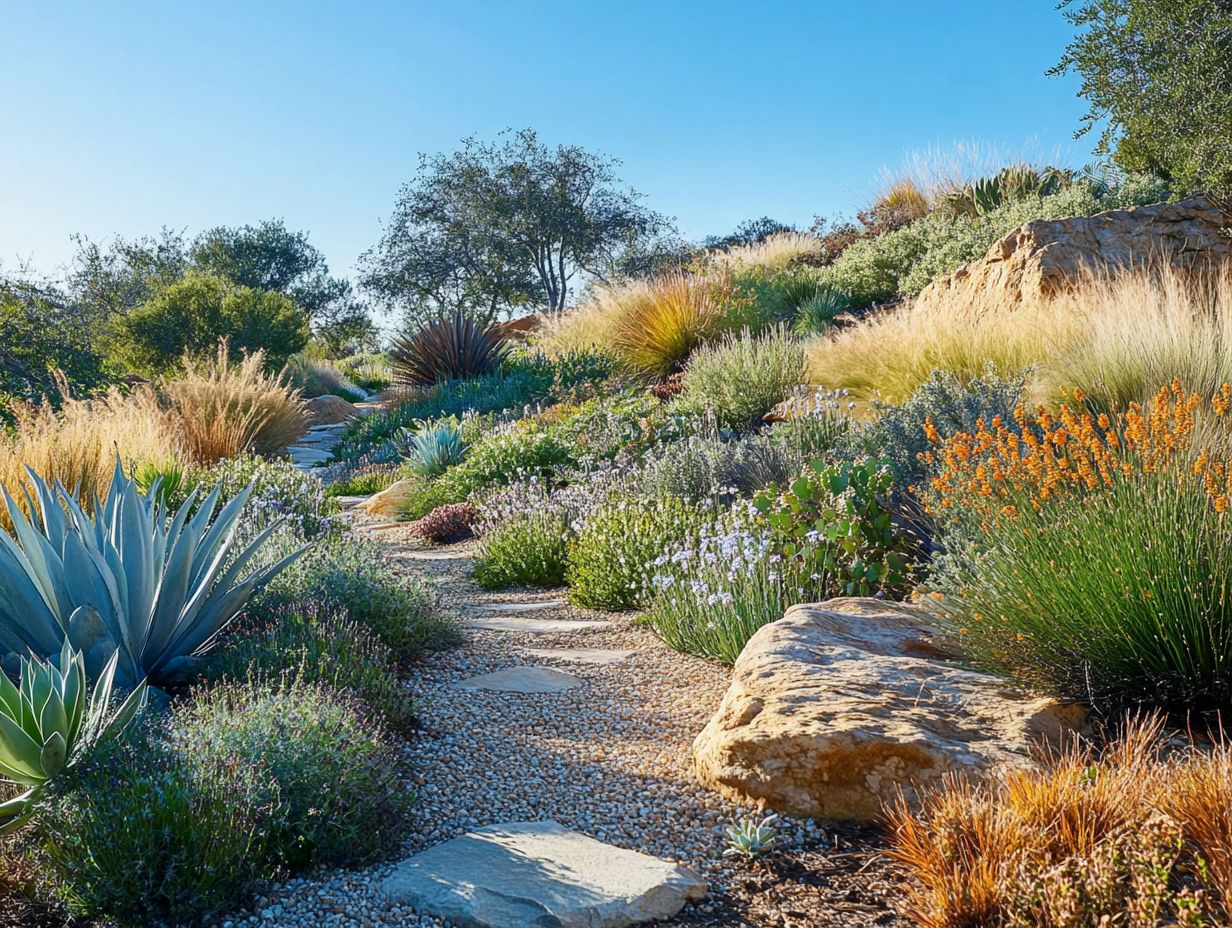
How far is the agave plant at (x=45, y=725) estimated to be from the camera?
7.80ft

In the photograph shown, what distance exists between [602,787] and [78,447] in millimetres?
5965

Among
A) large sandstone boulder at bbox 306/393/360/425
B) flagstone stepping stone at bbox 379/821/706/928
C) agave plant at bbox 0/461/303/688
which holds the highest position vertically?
large sandstone boulder at bbox 306/393/360/425

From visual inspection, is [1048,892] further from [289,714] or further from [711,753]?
[289,714]

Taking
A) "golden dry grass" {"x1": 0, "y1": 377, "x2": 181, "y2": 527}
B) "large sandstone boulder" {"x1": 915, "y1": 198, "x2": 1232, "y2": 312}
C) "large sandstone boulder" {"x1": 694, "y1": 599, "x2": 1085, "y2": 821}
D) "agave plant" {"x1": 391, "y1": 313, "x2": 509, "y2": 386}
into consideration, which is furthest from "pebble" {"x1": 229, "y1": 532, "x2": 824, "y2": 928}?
"agave plant" {"x1": 391, "y1": 313, "x2": 509, "y2": 386}

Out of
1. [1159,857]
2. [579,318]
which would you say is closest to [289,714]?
[1159,857]

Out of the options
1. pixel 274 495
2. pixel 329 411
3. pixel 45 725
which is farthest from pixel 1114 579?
pixel 329 411

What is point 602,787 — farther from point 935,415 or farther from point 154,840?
point 935,415

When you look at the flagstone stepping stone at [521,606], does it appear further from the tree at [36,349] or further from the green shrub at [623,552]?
the tree at [36,349]

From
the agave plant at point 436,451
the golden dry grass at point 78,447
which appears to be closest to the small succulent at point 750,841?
the golden dry grass at point 78,447

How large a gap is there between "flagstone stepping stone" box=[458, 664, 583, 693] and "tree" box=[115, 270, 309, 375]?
2271 centimetres

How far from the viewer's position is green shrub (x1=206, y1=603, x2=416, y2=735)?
3.47m

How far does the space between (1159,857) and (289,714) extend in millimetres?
2304

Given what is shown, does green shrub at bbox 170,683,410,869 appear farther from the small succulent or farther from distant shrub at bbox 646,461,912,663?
distant shrub at bbox 646,461,912,663

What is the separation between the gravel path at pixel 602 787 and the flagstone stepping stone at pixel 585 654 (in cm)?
2
